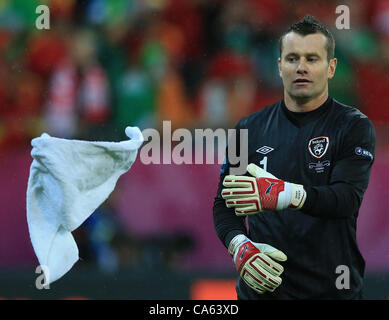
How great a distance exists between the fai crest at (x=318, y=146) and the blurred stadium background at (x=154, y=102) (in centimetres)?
230

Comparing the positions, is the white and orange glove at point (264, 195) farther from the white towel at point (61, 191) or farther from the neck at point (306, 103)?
the white towel at point (61, 191)

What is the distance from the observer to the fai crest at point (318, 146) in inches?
125

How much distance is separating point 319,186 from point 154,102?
11.5 feet

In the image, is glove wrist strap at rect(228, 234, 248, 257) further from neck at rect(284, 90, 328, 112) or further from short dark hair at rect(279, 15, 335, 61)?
short dark hair at rect(279, 15, 335, 61)

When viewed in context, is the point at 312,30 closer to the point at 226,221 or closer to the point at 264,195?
the point at 264,195

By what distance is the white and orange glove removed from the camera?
9.63 feet

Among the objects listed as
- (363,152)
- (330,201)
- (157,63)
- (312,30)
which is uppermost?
(157,63)

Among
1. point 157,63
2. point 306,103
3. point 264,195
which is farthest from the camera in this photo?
point 157,63

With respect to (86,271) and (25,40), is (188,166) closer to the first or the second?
(86,271)

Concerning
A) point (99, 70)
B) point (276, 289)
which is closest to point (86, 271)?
point (99, 70)

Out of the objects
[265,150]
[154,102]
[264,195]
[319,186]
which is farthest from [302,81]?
[154,102]

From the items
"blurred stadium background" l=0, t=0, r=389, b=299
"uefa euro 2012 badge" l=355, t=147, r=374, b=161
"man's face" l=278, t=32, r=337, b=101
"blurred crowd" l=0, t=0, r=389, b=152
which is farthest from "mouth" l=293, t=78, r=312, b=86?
"blurred crowd" l=0, t=0, r=389, b=152

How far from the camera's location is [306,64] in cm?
316

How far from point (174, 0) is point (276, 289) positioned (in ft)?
15.2
